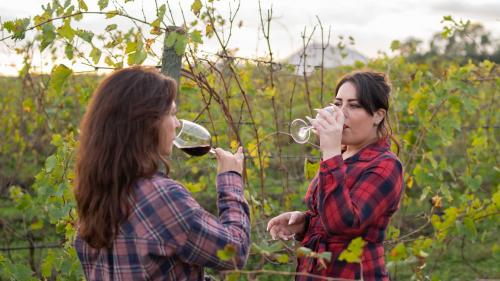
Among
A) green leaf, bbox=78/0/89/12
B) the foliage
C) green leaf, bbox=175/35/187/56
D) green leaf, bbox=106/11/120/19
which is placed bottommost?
the foliage

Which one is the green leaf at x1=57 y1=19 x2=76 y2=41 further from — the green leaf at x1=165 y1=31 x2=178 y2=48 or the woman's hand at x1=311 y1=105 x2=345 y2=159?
the woman's hand at x1=311 y1=105 x2=345 y2=159

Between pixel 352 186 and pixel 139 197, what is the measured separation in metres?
0.63

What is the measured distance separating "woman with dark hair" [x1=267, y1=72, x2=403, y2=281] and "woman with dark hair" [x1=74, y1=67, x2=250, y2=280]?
314mm

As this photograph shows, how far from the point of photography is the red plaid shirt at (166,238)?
157 cm

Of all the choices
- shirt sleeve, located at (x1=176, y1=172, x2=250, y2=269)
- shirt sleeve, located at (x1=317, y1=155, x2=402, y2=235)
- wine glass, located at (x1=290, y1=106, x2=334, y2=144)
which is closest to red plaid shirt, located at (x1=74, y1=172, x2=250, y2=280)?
shirt sleeve, located at (x1=176, y1=172, x2=250, y2=269)

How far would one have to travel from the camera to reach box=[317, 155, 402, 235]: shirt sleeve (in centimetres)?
179

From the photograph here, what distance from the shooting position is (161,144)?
1.63m

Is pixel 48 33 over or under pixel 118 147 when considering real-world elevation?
over

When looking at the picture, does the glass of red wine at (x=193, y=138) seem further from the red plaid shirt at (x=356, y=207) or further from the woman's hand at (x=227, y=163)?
the red plaid shirt at (x=356, y=207)

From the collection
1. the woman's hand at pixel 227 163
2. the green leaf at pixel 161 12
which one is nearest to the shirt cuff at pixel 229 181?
the woman's hand at pixel 227 163

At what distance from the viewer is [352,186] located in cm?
190

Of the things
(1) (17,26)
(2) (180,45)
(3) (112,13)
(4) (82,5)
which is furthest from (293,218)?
(1) (17,26)

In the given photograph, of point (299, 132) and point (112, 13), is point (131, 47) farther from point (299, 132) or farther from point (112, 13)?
→ point (299, 132)

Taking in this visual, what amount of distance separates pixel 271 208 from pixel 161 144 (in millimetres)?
1901
